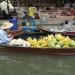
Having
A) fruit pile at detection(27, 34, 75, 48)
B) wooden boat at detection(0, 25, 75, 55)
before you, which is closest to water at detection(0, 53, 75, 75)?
wooden boat at detection(0, 25, 75, 55)

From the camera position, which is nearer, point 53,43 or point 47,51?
point 47,51

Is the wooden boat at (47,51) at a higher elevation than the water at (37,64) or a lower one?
higher

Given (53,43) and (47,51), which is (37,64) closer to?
(47,51)

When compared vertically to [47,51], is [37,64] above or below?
below

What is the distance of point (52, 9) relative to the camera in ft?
30.5

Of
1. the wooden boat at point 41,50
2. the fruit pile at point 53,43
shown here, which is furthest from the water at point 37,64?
the fruit pile at point 53,43

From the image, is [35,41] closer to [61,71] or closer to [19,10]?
[61,71]

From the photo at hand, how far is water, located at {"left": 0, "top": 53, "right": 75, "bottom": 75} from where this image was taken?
4.89 meters

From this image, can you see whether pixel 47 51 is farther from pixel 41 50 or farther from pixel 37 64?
pixel 37 64

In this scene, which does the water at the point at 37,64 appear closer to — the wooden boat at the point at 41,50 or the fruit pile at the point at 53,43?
the wooden boat at the point at 41,50

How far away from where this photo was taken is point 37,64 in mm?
4938

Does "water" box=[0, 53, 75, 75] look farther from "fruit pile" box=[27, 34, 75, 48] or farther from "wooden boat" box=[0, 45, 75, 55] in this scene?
"fruit pile" box=[27, 34, 75, 48]

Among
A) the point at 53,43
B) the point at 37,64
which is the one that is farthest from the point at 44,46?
the point at 37,64

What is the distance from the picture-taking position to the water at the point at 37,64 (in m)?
4.89
